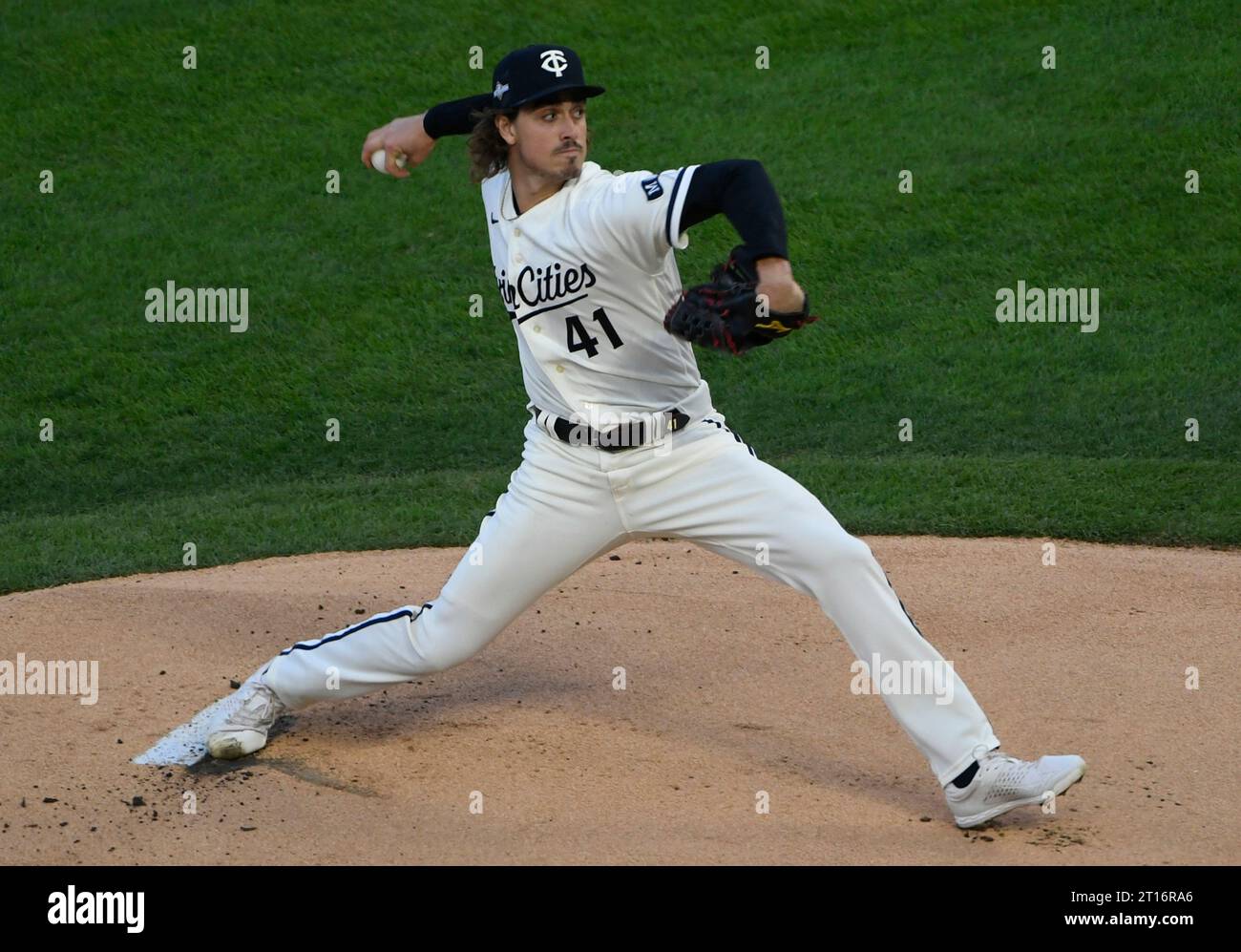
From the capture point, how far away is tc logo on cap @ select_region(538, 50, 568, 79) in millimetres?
4340

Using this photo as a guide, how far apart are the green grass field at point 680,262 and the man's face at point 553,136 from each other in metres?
3.41

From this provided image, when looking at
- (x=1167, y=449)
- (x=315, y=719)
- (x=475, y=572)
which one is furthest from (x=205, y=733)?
(x=1167, y=449)

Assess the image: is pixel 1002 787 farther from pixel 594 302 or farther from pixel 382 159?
pixel 382 159

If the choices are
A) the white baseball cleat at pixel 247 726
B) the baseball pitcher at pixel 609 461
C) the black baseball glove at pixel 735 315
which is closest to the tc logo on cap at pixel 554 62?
the baseball pitcher at pixel 609 461

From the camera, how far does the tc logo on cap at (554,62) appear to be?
434cm

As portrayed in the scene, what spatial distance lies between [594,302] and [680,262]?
23.4 ft

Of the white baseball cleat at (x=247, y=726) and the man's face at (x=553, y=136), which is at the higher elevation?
the man's face at (x=553, y=136)

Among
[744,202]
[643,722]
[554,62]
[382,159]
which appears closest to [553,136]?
[554,62]

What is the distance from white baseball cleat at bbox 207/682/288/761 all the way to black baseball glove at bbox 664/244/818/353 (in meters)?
1.92

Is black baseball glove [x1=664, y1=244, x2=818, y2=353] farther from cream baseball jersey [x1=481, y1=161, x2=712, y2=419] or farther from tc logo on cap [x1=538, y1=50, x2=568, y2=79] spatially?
Result: tc logo on cap [x1=538, y1=50, x2=568, y2=79]

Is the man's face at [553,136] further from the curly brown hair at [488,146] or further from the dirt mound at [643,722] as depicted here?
the dirt mound at [643,722]

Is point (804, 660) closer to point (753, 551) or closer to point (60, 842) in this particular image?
point (753, 551)

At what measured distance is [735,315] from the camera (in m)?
3.85

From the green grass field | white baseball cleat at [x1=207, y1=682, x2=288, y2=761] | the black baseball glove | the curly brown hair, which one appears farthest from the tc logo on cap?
the green grass field
